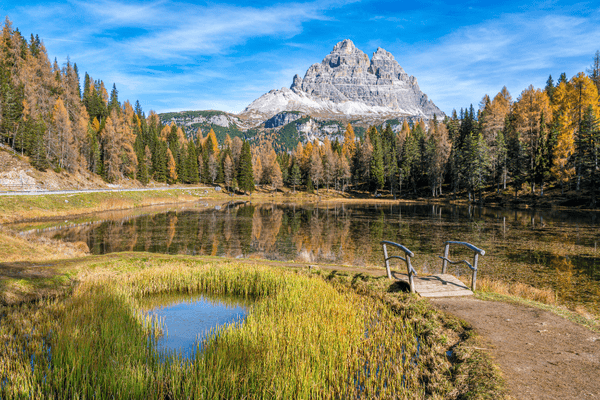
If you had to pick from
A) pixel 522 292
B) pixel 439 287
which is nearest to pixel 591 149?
pixel 522 292

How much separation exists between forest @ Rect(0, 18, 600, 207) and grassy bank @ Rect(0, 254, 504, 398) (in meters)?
58.2

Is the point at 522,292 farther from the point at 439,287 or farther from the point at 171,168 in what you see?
the point at 171,168

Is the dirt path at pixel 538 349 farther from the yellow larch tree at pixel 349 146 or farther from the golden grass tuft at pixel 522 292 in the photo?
the yellow larch tree at pixel 349 146

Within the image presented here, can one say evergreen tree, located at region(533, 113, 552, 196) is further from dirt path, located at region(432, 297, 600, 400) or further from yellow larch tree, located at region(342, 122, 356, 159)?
dirt path, located at region(432, 297, 600, 400)

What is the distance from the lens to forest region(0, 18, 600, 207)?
5650 centimetres

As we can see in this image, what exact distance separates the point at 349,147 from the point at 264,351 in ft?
380

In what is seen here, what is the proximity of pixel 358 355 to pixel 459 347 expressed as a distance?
254 centimetres

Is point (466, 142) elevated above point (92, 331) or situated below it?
above

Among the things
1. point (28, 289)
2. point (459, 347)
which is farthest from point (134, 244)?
point (459, 347)

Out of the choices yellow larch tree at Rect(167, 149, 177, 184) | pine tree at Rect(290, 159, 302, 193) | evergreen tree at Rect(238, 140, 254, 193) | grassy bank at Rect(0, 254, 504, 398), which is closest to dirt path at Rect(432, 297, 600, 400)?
grassy bank at Rect(0, 254, 504, 398)

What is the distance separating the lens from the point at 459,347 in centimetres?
769

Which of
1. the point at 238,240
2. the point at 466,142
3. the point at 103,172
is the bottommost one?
the point at 238,240

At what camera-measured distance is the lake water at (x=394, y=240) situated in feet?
61.4

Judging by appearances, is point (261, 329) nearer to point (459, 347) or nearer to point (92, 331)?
point (92, 331)
